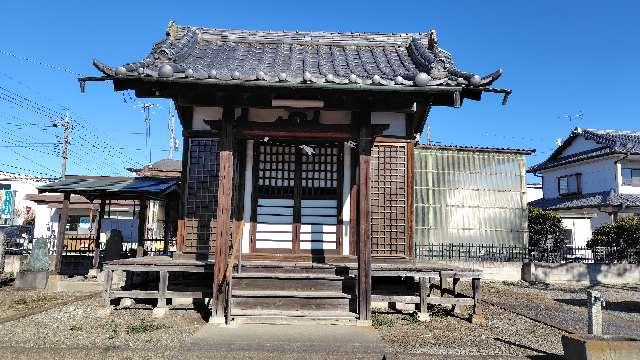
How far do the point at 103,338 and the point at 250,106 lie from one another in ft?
14.2

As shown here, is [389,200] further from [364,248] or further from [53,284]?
[53,284]

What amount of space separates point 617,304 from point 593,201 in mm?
20358

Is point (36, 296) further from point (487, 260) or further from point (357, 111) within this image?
point (487, 260)

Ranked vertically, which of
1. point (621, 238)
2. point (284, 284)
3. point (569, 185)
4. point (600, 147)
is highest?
point (600, 147)

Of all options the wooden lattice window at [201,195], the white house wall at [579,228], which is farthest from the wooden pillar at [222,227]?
the white house wall at [579,228]

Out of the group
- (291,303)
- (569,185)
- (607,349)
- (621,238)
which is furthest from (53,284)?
(569,185)

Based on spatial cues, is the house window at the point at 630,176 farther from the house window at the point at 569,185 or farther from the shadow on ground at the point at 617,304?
the shadow on ground at the point at 617,304

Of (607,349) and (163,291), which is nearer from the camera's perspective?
(607,349)

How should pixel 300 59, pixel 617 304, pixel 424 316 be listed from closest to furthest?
pixel 424 316, pixel 300 59, pixel 617 304

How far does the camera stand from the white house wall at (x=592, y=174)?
101 feet

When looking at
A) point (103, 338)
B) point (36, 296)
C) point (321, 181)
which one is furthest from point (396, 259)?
point (36, 296)

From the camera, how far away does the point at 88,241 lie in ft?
68.5

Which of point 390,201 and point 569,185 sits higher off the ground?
point 569,185

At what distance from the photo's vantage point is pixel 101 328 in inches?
294
